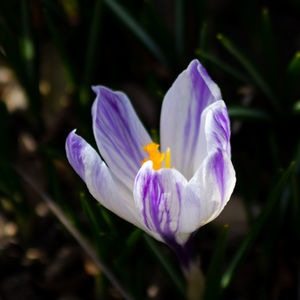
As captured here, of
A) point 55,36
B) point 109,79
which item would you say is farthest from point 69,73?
point 109,79

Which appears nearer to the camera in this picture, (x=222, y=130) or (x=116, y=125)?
(x=222, y=130)

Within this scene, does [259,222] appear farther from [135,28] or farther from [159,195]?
[135,28]

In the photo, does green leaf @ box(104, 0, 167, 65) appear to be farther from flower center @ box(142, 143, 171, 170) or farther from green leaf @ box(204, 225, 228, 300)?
green leaf @ box(204, 225, 228, 300)

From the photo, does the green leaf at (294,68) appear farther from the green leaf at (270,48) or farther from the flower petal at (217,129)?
the flower petal at (217,129)

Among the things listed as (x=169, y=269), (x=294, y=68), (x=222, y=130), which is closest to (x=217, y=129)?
(x=222, y=130)

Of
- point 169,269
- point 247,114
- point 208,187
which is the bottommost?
point 169,269

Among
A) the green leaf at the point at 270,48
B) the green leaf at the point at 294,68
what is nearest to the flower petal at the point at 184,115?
the green leaf at the point at 294,68
